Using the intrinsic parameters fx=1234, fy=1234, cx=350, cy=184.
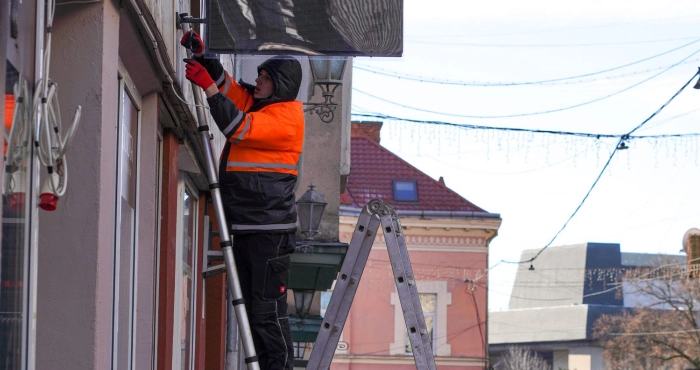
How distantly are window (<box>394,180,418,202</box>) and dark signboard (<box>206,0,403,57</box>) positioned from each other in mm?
26092

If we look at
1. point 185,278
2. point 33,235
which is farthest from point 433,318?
point 33,235

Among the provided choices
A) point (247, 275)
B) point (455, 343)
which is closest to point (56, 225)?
point (247, 275)

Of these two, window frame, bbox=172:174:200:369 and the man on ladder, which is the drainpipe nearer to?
the man on ladder

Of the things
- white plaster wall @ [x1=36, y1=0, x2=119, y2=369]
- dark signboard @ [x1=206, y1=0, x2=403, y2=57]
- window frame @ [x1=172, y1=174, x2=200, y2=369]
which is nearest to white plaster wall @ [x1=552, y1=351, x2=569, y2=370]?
window frame @ [x1=172, y1=174, x2=200, y2=369]

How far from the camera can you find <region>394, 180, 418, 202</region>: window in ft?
103

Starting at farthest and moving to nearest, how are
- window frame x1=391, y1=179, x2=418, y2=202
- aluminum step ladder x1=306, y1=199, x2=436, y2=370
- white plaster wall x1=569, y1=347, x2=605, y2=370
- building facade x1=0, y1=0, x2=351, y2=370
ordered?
white plaster wall x1=569, y1=347, x2=605, y2=370
window frame x1=391, y1=179, x2=418, y2=202
aluminum step ladder x1=306, y1=199, x2=436, y2=370
building facade x1=0, y1=0, x2=351, y2=370

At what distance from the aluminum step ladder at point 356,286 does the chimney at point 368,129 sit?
1137 inches

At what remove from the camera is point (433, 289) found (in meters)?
30.6

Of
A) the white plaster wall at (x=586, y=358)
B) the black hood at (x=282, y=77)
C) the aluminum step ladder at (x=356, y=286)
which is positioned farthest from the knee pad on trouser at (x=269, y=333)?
the white plaster wall at (x=586, y=358)

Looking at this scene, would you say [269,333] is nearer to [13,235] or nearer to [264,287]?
[264,287]

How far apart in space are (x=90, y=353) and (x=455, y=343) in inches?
1048

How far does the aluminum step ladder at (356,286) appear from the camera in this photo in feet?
17.1

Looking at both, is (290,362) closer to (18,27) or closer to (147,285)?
(147,285)

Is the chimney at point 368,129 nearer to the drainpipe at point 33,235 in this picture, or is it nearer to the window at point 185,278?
the window at point 185,278
